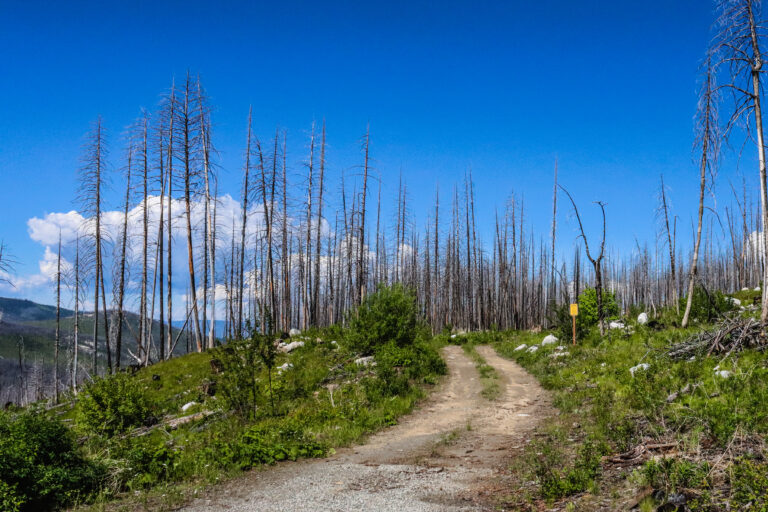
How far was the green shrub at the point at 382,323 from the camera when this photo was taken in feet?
57.3

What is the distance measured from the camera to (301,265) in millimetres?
33469

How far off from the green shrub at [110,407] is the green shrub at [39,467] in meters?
6.39

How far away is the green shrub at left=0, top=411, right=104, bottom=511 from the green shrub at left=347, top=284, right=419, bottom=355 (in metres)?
11.4

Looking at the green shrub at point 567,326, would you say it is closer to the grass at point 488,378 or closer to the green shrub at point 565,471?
the grass at point 488,378

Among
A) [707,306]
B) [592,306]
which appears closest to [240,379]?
[707,306]

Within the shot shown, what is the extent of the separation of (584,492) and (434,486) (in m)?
1.90

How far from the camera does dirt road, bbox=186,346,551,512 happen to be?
5570mm

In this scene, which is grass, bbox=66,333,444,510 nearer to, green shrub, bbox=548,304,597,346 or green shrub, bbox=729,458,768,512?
green shrub, bbox=729,458,768,512

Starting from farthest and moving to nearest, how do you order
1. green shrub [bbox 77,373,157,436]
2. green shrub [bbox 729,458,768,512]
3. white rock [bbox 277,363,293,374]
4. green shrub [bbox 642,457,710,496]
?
white rock [bbox 277,363,293,374], green shrub [bbox 77,373,157,436], green shrub [bbox 642,457,710,496], green shrub [bbox 729,458,768,512]

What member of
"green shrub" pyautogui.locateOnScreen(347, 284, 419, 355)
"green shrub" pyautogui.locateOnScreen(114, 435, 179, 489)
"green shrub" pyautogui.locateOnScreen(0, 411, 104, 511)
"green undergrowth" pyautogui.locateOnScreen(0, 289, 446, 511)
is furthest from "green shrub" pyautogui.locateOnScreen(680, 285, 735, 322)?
"green shrub" pyautogui.locateOnScreen(0, 411, 104, 511)

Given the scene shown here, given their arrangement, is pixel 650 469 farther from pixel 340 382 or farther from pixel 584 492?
pixel 340 382

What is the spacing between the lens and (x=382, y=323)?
17.4m

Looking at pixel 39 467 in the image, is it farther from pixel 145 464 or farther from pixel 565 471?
pixel 565 471

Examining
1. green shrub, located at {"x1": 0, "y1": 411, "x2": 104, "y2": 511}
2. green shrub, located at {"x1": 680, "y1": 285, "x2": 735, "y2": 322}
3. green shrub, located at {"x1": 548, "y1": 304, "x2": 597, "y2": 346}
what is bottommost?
green shrub, located at {"x1": 0, "y1": 411, "x2": 104, "y2": 511}
